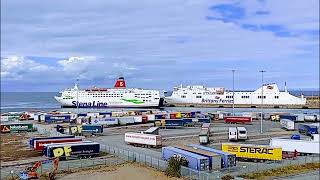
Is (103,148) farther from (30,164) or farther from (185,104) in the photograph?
(185,104)

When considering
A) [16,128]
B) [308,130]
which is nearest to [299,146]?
[308,130]

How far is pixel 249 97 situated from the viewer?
137000mm

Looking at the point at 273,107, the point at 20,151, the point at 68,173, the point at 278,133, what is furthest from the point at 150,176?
the point at 273,107

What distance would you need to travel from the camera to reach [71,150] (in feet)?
131

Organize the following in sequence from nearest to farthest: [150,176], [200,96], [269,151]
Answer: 1. [150,176]
2. [269,151]
3. [200,96]

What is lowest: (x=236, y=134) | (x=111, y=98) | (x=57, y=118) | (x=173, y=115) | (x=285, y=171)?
(x=285, y=171)

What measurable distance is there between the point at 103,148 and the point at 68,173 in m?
11.4

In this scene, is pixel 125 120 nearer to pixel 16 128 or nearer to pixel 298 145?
pixel 16 128

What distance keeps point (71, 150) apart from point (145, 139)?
32.2ft

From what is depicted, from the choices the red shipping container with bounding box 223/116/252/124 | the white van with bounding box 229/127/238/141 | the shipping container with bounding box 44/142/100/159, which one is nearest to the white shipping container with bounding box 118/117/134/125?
the red shipping container with bounding box 223/116/252/124

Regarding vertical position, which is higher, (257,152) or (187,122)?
(187,122)

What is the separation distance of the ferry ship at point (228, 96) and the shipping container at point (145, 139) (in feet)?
295

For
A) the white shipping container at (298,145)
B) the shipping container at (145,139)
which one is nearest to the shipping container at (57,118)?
the shipping container at (145,139)

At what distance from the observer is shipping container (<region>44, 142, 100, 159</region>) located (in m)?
39.7
